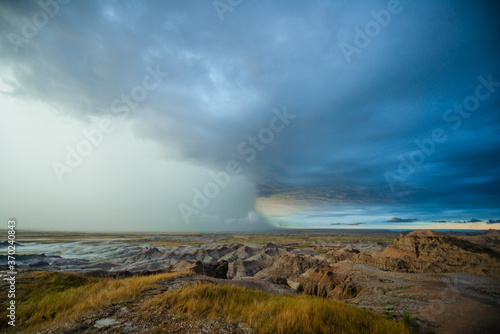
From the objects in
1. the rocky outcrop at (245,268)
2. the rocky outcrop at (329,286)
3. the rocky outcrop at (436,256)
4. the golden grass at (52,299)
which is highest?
the golden grass at (52,299)

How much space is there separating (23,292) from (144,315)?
944 centimetres

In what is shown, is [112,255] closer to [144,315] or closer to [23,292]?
[23,292]

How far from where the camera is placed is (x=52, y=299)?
1002 centimetres

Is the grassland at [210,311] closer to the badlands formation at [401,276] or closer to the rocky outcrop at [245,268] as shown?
the badlands formation at [401,276]

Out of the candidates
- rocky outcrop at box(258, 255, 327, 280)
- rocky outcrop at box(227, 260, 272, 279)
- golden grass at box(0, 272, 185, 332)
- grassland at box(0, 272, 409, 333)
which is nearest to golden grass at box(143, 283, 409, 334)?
grassland at box(0, 272, 409, 333)

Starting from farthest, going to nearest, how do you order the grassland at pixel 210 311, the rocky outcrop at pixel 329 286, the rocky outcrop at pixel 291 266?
the rocky outcrop at pixel 291 266, the rocky outcrop at pixel 329 286, the grassland at pixel 210 311

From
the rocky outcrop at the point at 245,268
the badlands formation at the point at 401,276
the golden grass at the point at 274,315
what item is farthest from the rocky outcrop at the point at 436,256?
the golden grass at the point at 274,315

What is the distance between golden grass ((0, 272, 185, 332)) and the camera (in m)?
7.93

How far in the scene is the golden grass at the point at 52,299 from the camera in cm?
793

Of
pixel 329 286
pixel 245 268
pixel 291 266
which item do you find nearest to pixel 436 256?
pixel 329 286

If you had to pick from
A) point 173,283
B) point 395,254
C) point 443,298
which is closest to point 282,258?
point 395,254

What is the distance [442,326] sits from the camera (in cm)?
859

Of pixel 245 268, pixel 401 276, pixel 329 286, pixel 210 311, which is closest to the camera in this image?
pixel 210 311

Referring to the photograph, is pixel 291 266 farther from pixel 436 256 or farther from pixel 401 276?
pixel 401 276
